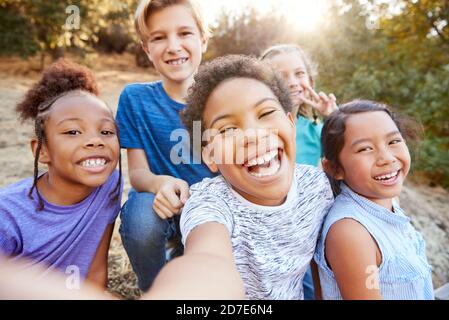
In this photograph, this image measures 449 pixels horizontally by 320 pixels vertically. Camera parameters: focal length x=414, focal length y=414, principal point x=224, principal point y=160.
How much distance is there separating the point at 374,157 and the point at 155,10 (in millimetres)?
1177

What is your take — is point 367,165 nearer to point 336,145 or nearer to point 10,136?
point 336,145

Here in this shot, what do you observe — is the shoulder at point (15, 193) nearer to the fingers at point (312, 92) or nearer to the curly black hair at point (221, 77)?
the curly black hair at point (221, 77)

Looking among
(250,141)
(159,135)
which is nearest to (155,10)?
(159,135)

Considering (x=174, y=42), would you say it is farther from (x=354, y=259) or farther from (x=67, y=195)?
(x=354, y=259)

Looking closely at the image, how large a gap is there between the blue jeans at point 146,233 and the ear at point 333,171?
0.67 m

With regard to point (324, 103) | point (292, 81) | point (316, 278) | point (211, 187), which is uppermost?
point (292, 81)

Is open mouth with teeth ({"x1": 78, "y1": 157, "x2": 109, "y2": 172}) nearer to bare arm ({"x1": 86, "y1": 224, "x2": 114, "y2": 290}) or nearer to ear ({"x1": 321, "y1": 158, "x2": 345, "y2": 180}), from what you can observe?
bare arm ({"x1": 86, "y1": 224, "x2": 114, "y2": 290})

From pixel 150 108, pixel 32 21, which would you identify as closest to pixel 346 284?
pixel 150 108

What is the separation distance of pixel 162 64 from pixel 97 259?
36.5 inches

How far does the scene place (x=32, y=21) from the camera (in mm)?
7301

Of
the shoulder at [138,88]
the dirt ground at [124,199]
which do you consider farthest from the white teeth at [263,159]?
the dirt ground at [124,199]

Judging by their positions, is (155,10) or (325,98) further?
(325,98)

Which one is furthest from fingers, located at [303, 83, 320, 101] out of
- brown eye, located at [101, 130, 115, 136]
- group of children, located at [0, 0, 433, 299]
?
brown eye, located at [101, 130, 115, 136]

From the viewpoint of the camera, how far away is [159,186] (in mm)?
1696
